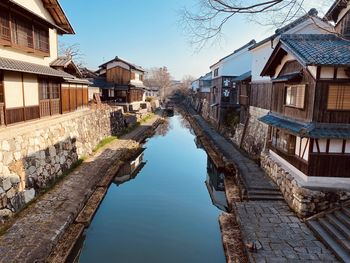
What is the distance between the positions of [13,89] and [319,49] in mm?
14390

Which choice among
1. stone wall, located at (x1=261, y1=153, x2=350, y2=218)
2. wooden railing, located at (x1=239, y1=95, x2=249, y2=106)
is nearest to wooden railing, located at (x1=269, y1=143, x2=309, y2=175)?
stone wall, located at (x1=261, y1=153, x2=350, y2=218)

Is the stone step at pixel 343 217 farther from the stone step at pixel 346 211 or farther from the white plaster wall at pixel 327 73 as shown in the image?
the white plaster wall at pixel 327 73

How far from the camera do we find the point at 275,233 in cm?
956

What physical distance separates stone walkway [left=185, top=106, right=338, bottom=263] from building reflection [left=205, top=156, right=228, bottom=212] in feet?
6.57

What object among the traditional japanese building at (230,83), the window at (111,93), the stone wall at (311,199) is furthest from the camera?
the window at (111,93)

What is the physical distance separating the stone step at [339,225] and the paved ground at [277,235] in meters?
0.83

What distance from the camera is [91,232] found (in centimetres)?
1110

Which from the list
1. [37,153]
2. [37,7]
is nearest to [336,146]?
[37,153]

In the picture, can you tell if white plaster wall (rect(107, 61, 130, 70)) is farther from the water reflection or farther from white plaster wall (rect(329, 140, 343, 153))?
white plaster wall (rect(329, 140, 343, 153))

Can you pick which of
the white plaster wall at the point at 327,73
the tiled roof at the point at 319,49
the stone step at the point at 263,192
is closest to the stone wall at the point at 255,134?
the stone step at the point at 263,192

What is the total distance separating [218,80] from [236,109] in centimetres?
576

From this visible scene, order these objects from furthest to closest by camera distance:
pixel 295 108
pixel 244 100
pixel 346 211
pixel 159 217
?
pixel 244 100 → pixel 159 217 → pixel 295 108 → pixel 346 211

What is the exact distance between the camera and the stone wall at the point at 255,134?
63.0 feet

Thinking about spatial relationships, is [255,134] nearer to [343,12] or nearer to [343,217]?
[343,12]
